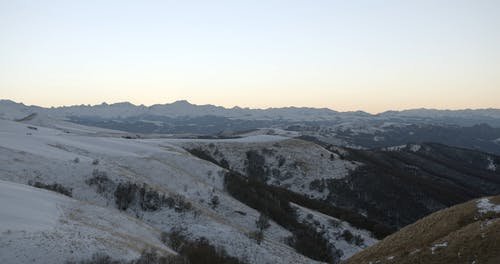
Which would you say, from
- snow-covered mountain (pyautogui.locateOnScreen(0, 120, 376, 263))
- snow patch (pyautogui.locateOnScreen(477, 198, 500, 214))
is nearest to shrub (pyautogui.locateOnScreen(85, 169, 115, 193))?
snow-covered mountain (pyautogui.locateOnScreen(0, 120, 376, 263))

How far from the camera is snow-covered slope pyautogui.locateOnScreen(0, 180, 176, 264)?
21016 millimetres

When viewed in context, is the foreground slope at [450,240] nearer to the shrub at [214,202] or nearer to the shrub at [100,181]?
the shrub at [214,202]

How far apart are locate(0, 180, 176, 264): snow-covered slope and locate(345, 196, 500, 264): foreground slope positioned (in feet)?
43.3

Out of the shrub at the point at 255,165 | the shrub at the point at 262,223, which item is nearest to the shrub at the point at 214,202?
the shrub at the point at 262,223

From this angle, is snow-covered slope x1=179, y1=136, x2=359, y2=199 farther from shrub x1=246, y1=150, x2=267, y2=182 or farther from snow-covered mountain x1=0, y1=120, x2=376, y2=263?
snow-covered mountain x1=0, y1=120, x2=376, y2=263

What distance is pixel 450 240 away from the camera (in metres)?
21.3

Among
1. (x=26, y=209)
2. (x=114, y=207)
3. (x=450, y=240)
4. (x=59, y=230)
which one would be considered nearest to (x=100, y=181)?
(x=114, y=207)

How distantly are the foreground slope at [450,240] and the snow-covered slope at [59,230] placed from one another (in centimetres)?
1320

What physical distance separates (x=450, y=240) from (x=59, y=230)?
19.8 meters

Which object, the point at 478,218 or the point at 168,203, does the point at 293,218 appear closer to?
the point at 168,203

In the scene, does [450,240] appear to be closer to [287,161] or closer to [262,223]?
[262,223]

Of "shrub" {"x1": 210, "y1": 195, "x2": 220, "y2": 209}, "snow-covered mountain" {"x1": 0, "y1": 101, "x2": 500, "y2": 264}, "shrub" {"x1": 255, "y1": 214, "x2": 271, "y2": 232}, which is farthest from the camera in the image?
"shrub" {"x1": 210, "y1": 195, "x2": 220, "y2": 209}

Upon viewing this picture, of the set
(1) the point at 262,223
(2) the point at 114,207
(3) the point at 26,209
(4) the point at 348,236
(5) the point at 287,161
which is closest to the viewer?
(3) the point at 26,209

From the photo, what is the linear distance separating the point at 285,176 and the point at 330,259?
160 ft
